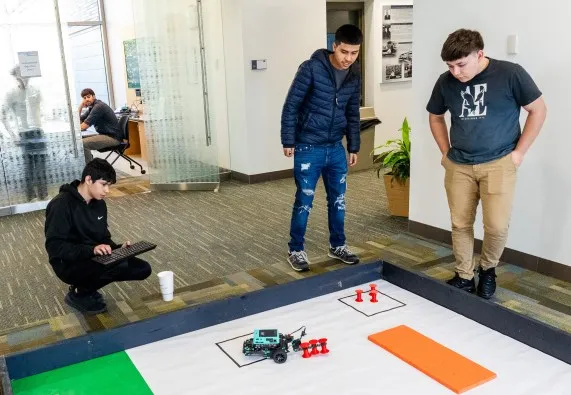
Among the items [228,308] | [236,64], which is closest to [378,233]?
[228,308]

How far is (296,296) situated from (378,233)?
189 centimetres

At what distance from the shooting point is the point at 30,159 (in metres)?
5.36

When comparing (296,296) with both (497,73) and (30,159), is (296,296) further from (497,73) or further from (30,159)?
(30,159)

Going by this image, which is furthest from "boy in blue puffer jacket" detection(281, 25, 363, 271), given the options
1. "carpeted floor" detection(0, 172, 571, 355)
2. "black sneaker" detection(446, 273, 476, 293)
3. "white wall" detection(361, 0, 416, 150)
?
"white wall" detection(361, 0, 416, 150)

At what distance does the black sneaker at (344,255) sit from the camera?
3.47 meters

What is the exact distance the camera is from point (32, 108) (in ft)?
17.3

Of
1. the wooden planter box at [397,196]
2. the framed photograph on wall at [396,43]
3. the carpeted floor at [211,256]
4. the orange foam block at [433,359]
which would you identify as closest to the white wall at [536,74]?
the carpeted floor at [211,256]

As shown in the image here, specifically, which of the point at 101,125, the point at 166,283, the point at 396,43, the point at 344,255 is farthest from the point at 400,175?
the point at 101,125

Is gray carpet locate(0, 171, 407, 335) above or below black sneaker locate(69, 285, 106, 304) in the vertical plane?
below

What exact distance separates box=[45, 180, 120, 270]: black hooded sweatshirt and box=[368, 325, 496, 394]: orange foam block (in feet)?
5.11

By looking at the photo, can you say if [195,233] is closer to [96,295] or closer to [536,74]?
[96,295]

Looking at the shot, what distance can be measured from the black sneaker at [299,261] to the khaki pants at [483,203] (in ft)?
3.06

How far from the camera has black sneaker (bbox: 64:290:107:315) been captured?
293cm

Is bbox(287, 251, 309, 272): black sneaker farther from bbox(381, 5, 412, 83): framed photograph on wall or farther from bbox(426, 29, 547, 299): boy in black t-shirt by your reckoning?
bbox(381, 5, 412, 83): framed photograph on wall
